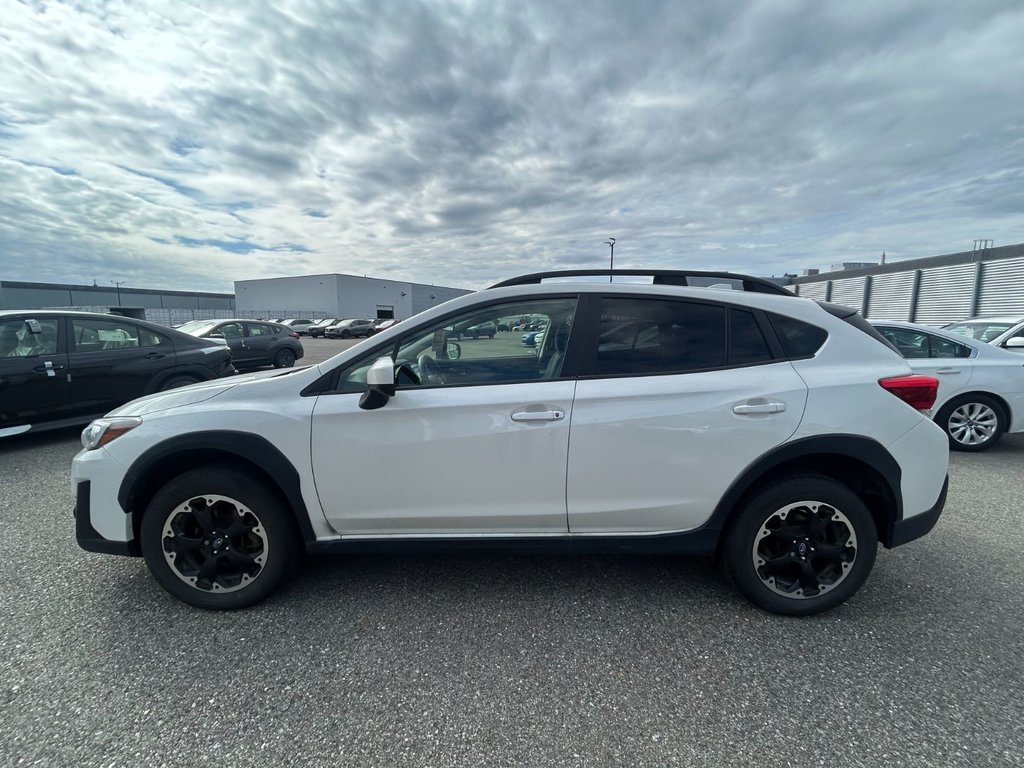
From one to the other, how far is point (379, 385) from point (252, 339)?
13.0 m

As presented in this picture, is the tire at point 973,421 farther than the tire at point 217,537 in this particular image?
Yes

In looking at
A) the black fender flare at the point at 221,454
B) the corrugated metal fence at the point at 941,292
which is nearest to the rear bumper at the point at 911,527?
the black fender flare at the point at 221,454

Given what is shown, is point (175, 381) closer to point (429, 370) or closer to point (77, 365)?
point (77, 365)

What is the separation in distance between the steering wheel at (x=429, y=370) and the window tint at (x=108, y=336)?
18.4ft

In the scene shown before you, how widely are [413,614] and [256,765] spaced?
2.97ft

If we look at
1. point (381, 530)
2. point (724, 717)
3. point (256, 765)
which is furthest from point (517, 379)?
point (256, 765)

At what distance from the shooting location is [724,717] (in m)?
1.81

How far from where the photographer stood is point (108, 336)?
19.2 ft

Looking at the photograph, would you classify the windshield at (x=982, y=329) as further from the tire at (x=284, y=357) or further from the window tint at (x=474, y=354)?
the tire at (x=284, y=357)

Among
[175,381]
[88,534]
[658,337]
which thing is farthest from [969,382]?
[175,381]

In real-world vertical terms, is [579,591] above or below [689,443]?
below

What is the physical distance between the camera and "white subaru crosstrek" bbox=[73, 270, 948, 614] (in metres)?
2.30

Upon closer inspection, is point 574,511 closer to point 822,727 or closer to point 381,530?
point 381,530

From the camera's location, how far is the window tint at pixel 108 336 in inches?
221
